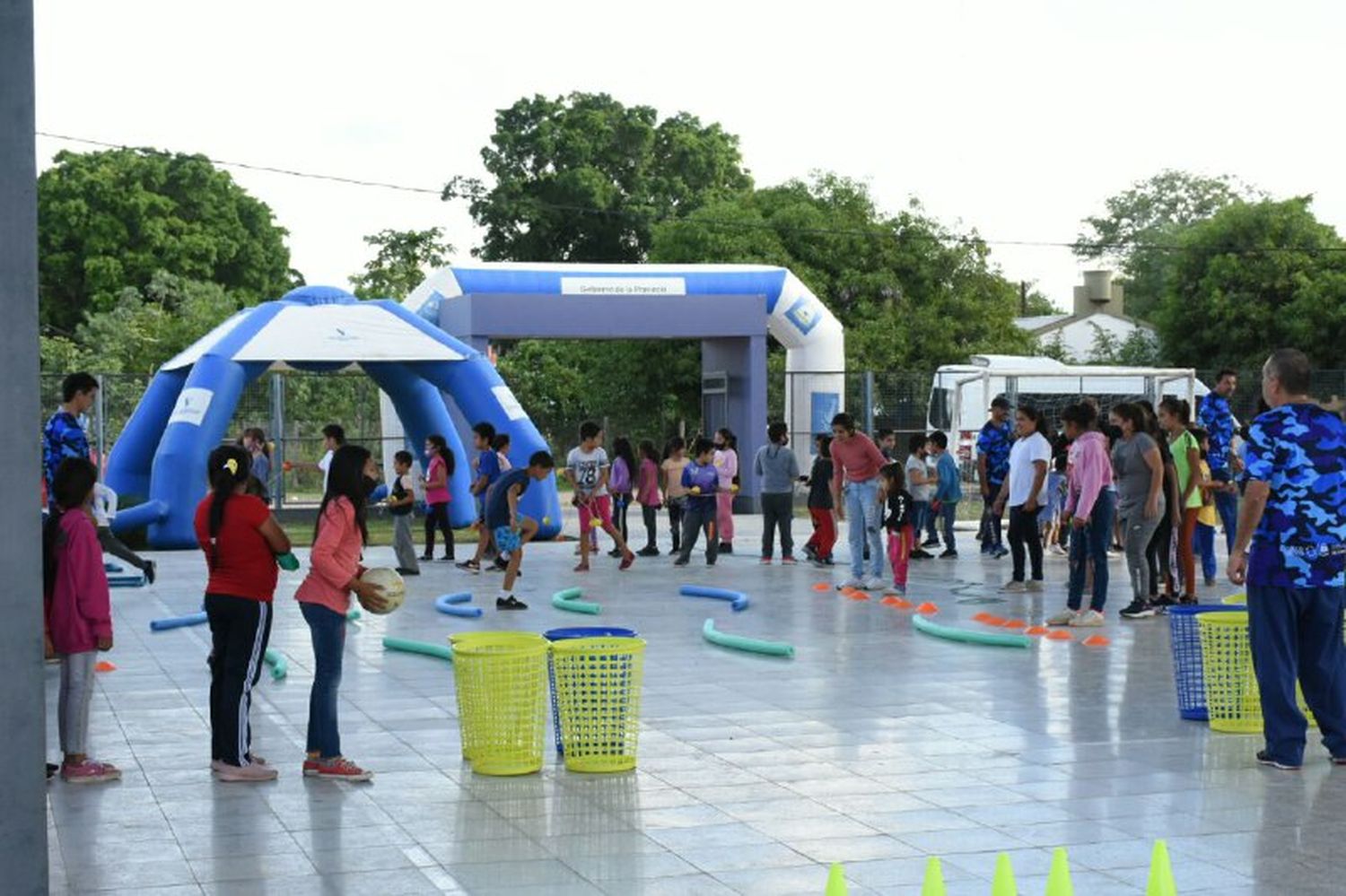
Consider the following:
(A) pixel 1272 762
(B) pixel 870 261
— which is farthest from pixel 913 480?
(B) pixel 870 261

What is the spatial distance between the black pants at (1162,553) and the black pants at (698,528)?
5.77 metres

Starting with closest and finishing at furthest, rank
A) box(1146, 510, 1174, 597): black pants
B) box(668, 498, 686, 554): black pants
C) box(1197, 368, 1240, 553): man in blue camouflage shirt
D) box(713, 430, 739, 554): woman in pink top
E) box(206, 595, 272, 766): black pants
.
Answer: box(206, 595, 272, 766): black pants < box(1146, 510, 1174, 597): black pants < box(1197, 368, 1240, 553): man in blue camouflage shirt < box(713, 430, 739, 554): woman in pink top < box(668, 498, 686, 554): black pants

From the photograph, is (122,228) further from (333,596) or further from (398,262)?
(333,596)

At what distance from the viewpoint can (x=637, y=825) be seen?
23.9 ft

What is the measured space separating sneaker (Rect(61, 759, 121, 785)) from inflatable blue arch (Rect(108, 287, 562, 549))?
1448cm

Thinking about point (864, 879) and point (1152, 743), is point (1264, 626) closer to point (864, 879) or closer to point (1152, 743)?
→ point (1152, 743)

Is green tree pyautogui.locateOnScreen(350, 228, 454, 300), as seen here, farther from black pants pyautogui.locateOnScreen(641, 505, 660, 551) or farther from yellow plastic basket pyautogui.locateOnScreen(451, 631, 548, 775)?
yellow plastic basket pyautogui.locateOnScreen(451, 631, 548, 775)

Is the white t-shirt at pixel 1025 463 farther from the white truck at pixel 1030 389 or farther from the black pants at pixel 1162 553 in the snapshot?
the white truck at pixel 1030 389

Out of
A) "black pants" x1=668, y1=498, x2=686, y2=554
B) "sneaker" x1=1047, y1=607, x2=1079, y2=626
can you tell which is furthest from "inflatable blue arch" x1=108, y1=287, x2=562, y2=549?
"sneaker" x1=1047, y1=607, x2=1079, y2=626

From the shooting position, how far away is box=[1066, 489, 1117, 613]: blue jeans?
44.9 ft

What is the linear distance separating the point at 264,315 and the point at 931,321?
68.6ft

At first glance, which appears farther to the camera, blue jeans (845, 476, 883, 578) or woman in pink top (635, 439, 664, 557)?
woman in pink top (635, 439, 664, 557)

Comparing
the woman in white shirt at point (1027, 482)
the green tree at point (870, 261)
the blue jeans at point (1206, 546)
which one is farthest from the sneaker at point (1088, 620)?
the green tree at point (870, 261)

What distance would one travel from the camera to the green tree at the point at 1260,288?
43.2 meters
